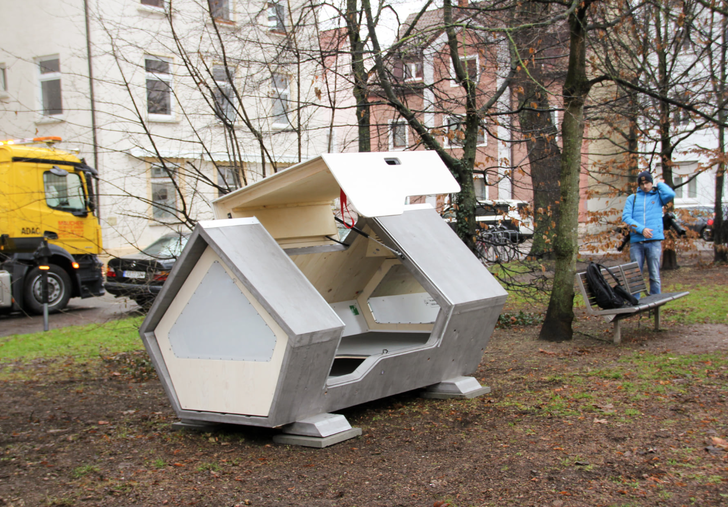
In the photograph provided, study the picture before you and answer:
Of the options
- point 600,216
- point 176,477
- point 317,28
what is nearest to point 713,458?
point 176,477

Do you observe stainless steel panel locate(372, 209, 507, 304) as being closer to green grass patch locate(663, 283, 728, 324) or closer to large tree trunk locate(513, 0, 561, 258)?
large tree trunk locate(513, 0, 561, 258)

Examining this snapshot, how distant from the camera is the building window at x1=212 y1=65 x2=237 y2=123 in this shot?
7.38 m

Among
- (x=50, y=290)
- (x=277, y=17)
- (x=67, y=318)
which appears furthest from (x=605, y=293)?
(x=50, y=290)

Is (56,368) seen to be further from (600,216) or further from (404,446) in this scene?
(600,216)

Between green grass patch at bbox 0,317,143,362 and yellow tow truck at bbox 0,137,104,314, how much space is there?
2.33 m

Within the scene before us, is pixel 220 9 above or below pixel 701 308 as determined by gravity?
above

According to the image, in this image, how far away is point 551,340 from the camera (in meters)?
7.64

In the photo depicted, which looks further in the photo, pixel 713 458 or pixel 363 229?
pixel 363 229

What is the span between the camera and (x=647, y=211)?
8555 mm

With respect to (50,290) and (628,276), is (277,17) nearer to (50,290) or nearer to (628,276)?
(628,276)

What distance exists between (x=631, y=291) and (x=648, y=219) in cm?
95

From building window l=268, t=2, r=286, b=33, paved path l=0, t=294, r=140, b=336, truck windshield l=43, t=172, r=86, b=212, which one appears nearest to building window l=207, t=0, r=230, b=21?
Result: building window l=268, t=2, r=286, b=33

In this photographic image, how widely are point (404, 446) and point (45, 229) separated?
10661 millimetres

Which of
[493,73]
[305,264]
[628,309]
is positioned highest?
[493,73]
